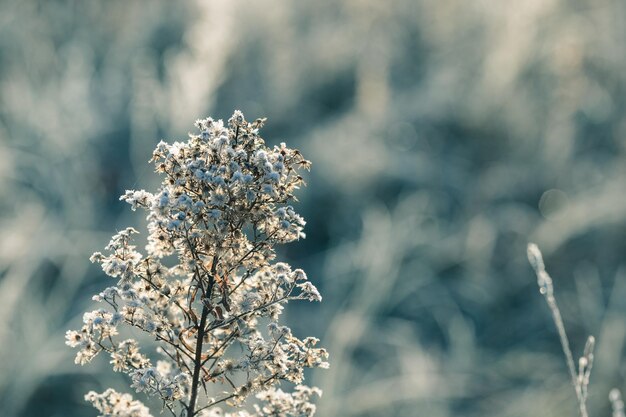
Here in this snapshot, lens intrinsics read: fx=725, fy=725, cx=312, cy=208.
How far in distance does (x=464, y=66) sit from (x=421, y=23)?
128cm

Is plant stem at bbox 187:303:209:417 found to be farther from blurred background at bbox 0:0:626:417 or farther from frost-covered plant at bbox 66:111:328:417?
blurred background at bbox 0:0:626:417

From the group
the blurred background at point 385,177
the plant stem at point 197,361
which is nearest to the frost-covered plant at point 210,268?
the plant stem at point 197,361

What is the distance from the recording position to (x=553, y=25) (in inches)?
279

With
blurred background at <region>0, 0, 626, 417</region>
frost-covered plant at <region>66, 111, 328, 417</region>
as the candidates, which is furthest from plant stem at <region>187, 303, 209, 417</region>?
blurred background at <region>0, 0, 626, 417</region>

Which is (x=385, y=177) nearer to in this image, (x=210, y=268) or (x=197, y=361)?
(x=210, y=268)

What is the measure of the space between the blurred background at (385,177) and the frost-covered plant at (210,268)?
231 centimetres

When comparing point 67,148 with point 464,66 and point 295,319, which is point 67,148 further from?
point 464,66

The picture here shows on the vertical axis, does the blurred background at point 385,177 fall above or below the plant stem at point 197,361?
above

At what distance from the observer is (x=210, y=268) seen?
1.77 meters

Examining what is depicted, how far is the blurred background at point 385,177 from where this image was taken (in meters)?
4.46

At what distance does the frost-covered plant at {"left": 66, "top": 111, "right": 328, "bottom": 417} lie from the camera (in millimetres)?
1646

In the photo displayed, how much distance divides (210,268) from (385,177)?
4.34 metres

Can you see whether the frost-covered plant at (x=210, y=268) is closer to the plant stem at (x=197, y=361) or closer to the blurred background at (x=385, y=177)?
the plant stem at (x=197, y=361)

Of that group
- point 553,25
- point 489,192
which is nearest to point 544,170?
point 489,192
